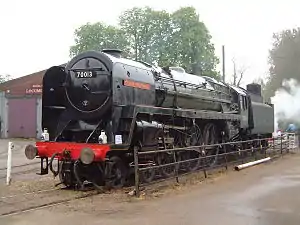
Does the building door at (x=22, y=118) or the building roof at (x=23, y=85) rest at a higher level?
the building roof at (x=23, y=85)

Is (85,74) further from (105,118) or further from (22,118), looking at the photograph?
(22,118)

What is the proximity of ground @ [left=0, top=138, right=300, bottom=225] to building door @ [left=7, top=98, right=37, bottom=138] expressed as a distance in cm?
2309

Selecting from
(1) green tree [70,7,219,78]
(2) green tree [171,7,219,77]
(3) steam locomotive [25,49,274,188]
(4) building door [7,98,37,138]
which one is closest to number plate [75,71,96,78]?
(3) steam locomotive [25,49,274,188]

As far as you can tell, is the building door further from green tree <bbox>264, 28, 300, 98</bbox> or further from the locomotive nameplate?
green tree <bbox>264, 28, 300, 98</bbox>

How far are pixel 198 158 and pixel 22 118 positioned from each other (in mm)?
24057

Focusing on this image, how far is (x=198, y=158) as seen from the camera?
42.5 ft

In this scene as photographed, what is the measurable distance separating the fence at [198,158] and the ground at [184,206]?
486 mm

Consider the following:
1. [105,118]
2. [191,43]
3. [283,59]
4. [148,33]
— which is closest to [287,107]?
[191,43]

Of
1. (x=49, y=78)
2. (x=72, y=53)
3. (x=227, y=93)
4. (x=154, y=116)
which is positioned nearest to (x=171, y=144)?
(x=154, y=116)

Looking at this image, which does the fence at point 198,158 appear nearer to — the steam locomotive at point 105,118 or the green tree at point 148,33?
the steam locomotive at point 105,118

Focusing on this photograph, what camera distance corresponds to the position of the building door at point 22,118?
112 feet

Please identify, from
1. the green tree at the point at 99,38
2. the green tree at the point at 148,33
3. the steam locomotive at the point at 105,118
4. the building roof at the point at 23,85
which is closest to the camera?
the steam locomotive at the point at 105,118

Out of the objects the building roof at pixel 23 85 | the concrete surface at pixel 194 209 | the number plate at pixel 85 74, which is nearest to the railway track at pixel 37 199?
the concrete surface at pixel 194 209

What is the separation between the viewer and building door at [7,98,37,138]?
112 feet
